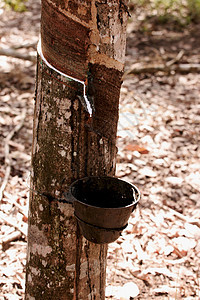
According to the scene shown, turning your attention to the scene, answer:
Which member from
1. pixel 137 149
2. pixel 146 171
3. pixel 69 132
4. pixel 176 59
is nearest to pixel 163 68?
pixel 176 59

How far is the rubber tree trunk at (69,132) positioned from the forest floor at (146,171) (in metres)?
0.55

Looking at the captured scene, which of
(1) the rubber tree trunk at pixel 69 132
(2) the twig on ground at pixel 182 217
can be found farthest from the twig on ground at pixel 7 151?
(1) the rubber tree trunk at pixel 69 132

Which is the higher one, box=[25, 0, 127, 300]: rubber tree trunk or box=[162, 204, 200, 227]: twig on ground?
box=[25, 0, 127, 300]: rubber tree trunk

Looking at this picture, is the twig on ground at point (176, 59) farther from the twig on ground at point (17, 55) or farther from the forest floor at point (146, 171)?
the twig on ground at point (17, 55)

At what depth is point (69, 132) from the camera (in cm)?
155

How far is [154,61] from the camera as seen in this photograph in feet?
21.2

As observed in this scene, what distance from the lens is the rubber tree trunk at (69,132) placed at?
4.81 ft

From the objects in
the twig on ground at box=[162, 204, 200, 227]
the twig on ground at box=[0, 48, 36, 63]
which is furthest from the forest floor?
the twig on ground at box=[0, 48, 36, 63]

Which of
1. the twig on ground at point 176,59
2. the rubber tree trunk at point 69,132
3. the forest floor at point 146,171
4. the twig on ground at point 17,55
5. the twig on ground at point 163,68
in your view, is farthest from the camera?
the twig on ground at point 176,59

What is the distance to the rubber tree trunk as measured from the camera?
146 cm

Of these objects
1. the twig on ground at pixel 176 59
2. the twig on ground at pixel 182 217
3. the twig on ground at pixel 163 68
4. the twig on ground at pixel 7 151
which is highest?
the twig on ground at pixel 176 59

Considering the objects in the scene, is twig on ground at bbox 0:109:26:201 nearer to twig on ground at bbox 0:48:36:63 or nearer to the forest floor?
the forest floor

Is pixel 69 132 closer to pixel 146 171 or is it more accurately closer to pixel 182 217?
pixel 182 217

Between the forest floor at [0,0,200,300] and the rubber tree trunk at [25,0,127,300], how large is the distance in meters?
0.55
